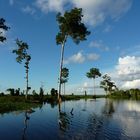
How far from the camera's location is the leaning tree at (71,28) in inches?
2734

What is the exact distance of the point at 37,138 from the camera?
72.3 feet

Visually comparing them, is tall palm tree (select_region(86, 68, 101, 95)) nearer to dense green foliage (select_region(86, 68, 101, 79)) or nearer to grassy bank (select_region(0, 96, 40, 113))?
dense green foliage (select_region(86, 68, 101, 79))

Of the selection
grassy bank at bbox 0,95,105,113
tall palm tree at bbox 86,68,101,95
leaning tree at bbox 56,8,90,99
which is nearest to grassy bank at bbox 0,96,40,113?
grassy bank at bbox 0,95,105,113

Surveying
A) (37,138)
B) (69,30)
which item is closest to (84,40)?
(69,30)

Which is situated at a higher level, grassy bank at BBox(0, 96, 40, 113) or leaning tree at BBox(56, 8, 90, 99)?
leaning tree at BBox(56, 8, 90, 99)

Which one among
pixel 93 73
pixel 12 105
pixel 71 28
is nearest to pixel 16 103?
pixel 12 105

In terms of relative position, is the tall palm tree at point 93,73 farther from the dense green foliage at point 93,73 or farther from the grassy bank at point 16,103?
the grassy bank at point 16,103

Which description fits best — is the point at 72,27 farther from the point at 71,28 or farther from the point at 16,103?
the point at 16,103

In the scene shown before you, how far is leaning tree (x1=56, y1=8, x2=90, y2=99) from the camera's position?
69.4m

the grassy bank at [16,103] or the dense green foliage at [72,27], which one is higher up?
the dense green foliage at [72,27]

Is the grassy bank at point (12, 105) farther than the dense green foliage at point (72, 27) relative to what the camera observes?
No

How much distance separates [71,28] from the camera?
70.1m

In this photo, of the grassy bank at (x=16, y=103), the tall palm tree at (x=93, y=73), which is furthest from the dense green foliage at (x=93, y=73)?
the grassy bank at (x=16, y=103)

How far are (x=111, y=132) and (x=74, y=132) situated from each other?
11.2ft
